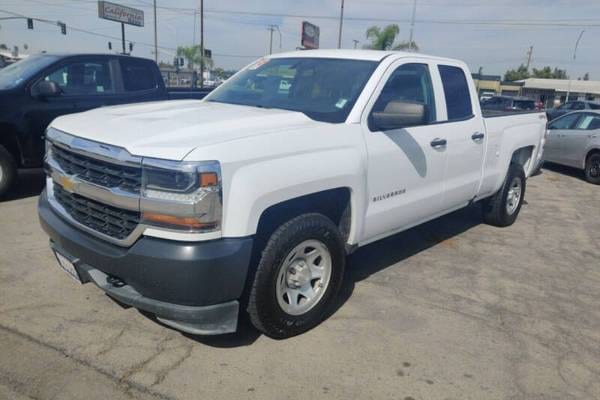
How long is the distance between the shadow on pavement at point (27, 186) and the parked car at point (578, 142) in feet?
34.6

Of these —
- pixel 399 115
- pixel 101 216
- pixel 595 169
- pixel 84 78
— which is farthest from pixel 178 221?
pixel 595 169

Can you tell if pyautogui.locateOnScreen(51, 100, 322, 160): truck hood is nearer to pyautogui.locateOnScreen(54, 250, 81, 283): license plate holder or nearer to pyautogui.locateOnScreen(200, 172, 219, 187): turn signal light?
pyautogui.locateOnScreen(200, 172, 219, 187): turn signal light

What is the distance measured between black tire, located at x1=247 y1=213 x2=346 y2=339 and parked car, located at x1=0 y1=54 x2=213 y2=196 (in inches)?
180

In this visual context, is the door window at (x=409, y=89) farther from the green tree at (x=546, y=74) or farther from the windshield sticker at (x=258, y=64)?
the green tree at (x=546, y=74)

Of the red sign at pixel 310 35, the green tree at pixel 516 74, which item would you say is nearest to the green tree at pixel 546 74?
the green tree at pixel 516 74

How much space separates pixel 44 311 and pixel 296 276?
1825mm

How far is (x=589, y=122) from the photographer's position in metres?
11.0

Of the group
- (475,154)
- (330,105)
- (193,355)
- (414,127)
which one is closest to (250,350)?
(193,355)

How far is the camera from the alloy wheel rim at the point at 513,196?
6.13 m

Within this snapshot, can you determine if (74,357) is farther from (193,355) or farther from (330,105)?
(330,105)

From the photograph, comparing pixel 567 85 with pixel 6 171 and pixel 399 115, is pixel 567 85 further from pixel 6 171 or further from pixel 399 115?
pixel 6 171

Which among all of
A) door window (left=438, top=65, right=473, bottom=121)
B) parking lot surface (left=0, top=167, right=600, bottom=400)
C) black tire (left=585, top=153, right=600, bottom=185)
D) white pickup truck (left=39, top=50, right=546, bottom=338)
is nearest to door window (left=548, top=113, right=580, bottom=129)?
black tire (left=585, top=153, right=600, bottom=185)

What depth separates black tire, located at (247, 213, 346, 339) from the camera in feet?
9.61

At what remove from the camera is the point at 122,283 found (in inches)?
113
